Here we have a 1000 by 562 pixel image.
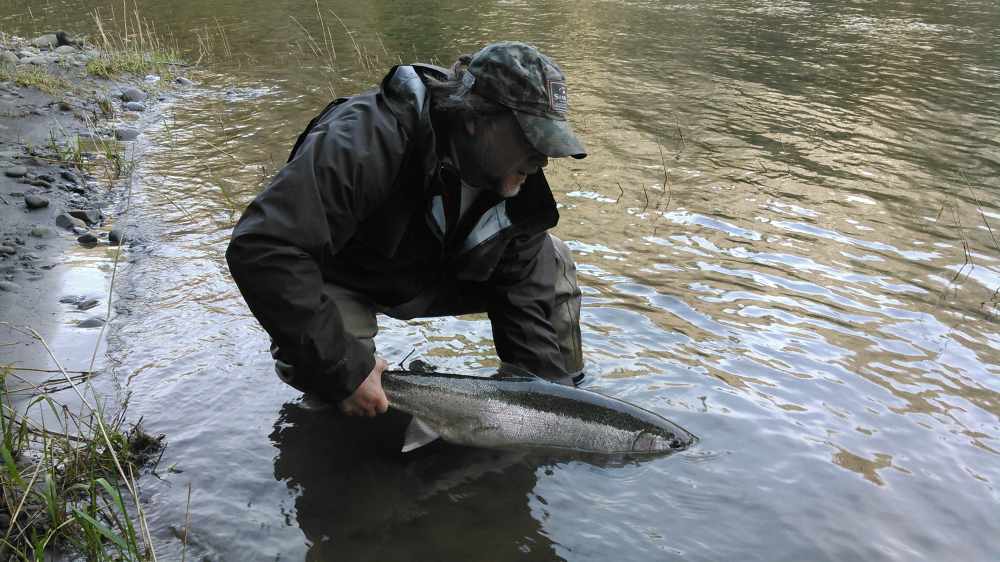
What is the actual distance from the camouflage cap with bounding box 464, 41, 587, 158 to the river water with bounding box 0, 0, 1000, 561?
5.76ft

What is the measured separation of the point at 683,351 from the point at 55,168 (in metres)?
6.68

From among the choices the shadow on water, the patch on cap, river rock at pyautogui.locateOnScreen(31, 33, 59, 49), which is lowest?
the shadow on water

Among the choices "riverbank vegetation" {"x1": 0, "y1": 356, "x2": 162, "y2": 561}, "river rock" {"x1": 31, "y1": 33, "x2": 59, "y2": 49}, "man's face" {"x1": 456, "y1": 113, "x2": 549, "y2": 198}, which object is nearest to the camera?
"riverbank vegetation" {"x1": 0, "y1": 356, "x2": 162, "y2": 561}

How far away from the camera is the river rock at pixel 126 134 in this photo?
10.7 m

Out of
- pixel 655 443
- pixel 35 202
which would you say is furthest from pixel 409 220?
pixel 35 202

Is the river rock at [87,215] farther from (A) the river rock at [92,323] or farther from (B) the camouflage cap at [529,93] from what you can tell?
(B) the camouflage cap at [529,93]

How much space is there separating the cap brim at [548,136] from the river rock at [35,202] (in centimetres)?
561

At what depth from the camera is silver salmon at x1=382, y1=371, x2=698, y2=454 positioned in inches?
164

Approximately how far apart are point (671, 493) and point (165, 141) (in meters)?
8.64

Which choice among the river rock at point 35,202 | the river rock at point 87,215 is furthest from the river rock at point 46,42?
the river rock at point 87,215

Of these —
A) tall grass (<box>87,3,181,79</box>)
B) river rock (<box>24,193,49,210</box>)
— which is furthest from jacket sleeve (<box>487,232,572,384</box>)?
tall grass (<box>87,3,181,79</box>)

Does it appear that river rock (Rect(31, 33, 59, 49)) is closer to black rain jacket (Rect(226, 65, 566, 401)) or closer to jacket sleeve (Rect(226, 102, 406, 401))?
black rain jacket (Rect(226, 65, 566, 401))

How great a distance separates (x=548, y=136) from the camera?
3598mm

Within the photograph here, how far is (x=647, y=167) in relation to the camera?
32.1 feet
